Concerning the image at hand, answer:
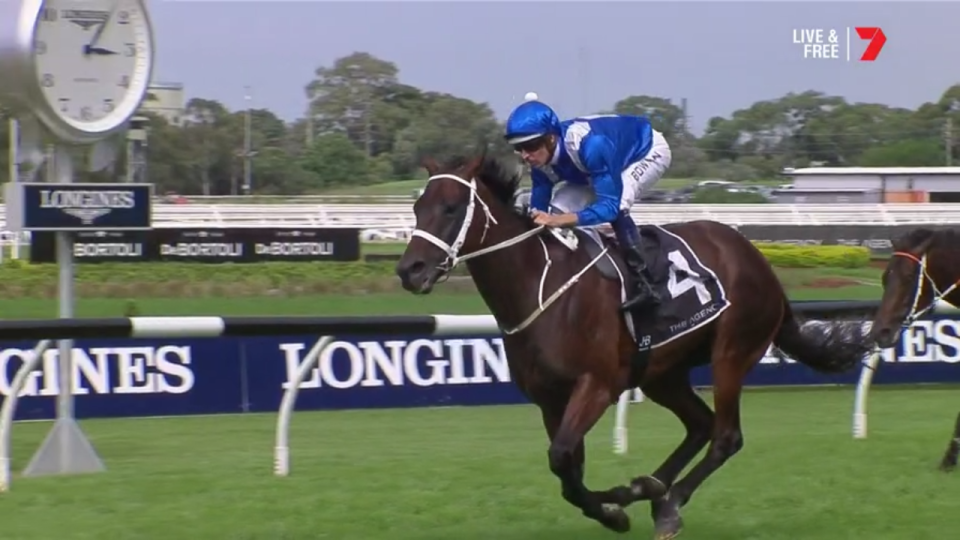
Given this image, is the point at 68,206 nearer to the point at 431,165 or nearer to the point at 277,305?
the point at 431,165

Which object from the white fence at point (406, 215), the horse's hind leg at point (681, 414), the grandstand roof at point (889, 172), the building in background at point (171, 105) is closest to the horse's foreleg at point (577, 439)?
the horse's hind leg at point (681, 414)

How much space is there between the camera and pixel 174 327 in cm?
733

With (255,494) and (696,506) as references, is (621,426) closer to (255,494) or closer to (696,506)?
(696,506)

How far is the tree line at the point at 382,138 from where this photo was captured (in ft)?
180

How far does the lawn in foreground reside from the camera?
19.6ft

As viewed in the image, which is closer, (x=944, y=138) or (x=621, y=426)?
(x=621, y=426)

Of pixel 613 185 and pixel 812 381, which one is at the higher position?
pixel 613 185

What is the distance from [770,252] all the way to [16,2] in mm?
21882

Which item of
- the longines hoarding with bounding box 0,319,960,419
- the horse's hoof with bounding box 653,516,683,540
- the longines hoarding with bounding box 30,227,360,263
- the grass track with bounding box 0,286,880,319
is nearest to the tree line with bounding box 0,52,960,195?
the longines hoarding with bounding box 30,227,360,263

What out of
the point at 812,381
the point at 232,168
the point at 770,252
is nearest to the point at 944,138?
the point at 232,168

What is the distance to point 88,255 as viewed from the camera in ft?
77.8

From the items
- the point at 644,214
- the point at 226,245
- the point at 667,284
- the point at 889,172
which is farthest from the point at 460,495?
the point at 889,172

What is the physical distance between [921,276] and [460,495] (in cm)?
263

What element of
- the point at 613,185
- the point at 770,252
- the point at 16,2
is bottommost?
the point at 770,252
